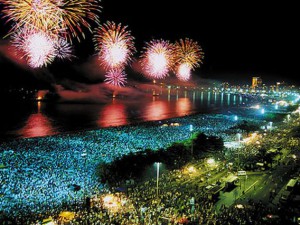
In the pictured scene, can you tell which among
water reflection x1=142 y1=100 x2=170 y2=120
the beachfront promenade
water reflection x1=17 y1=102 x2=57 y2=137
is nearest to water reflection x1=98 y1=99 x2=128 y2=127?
water reflection x1=142 y1=100 x2=170 y2=120

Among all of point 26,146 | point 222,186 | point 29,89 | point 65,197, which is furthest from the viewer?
point 29,89

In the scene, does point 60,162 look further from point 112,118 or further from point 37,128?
point 112,118

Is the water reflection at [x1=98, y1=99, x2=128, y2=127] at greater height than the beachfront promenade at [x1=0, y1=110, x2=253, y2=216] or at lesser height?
lesser

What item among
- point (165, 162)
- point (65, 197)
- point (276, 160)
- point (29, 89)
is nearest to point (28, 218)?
point (65, 197)

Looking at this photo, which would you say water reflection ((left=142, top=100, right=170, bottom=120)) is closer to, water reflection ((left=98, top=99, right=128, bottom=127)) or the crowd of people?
water reflection ((left=98, top=99, right=128, bottom=127))

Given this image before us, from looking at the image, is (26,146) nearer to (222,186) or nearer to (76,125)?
(222,186)

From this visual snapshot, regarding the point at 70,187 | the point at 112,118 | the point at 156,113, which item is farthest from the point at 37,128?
the point at 70,187

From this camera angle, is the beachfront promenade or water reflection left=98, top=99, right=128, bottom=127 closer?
the beachfront promenade

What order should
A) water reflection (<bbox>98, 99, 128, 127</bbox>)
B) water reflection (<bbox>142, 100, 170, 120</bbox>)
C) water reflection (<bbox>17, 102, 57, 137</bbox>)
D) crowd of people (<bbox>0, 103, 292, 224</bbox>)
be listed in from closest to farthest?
crowd of people (<bbox>0, 103, 292, 224</bbox>)
water reflection (<bbox>17, 102, 57, 137</bbox>)
water reflection (<bbox>98, 99, 128, 127</bbox>)
water reflection (<bbox>142, 100, 170, 120</bbox>)

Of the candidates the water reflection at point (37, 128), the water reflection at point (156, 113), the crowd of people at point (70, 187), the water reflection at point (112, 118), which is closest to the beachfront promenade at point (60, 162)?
the crowd of people at point (70, 187)

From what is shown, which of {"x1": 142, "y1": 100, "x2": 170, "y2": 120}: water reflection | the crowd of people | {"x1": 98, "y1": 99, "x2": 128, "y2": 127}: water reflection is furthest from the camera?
{"x1": 142, "y1": 100, "x2": 170, "y2": 120}: water reflection

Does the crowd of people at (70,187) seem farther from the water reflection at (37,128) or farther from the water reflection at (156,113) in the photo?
the water reflection at (156,113)
